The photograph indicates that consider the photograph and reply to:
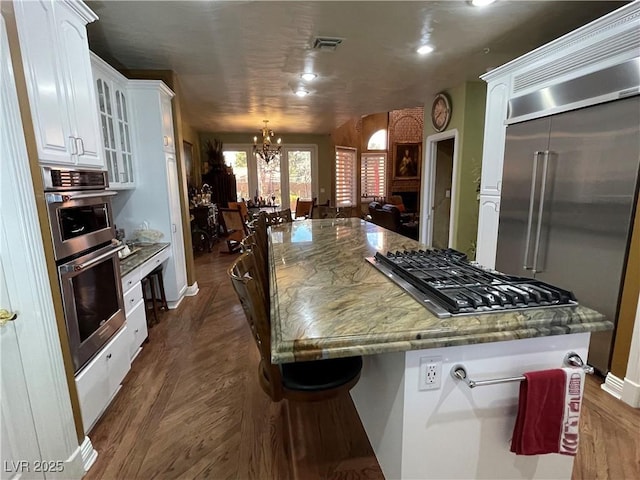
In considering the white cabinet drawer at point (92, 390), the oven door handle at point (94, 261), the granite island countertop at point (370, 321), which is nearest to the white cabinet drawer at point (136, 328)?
the white cabinet drawer at point (92, 390)

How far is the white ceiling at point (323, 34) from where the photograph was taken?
233 centimetres

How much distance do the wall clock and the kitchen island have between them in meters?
4.02

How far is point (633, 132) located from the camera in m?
1.91

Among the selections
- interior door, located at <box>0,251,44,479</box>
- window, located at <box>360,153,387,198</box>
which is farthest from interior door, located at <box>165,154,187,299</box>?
window, located at <box>360,153,387,198</box>

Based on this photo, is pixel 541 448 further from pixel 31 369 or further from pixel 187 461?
pixel 31 369

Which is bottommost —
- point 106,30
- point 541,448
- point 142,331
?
point 142,331

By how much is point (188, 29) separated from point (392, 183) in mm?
8000

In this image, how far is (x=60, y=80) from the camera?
5.40ft

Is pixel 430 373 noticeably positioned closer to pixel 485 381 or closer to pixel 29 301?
pixel 485 381

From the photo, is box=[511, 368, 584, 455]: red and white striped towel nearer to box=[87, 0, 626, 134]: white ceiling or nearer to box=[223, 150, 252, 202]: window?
box=[87, 0, 626, 134]: white ceiling

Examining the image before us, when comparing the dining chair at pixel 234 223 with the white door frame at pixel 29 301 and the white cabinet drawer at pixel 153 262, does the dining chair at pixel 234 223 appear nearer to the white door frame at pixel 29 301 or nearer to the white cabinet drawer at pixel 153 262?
the white cabinet drawer at pixel 153 262

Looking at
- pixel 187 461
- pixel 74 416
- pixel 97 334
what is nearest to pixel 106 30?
pixel 97 334

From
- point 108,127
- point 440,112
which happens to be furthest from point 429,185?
point 108,127

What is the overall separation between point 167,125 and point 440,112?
147 inches
